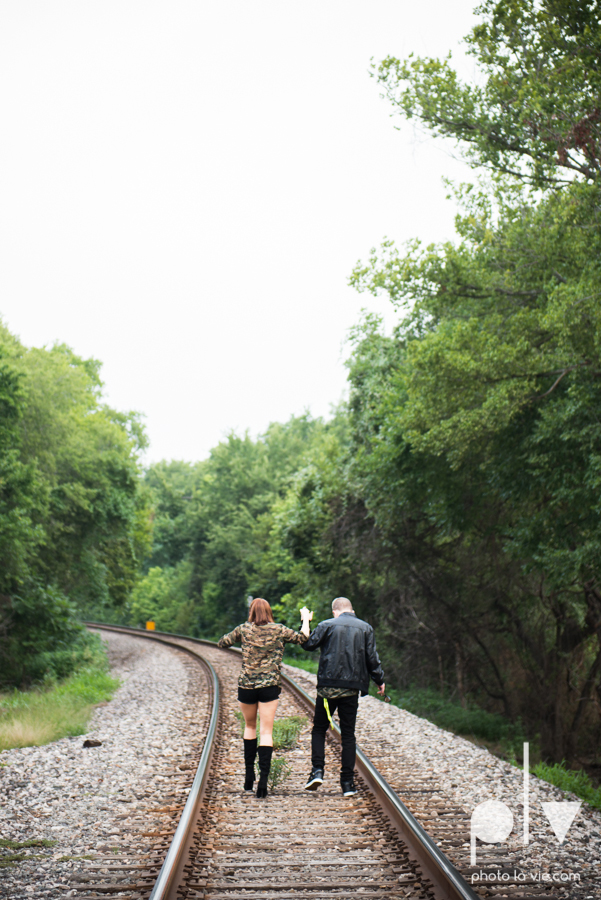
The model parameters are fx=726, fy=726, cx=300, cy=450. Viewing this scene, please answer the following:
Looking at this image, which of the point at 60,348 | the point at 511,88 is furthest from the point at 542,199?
the point at 60,348

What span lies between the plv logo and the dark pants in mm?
1185

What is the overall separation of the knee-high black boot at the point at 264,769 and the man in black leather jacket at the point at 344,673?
0.40 metres

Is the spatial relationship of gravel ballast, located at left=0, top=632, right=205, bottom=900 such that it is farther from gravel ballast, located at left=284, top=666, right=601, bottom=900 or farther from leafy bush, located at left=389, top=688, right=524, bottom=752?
leafy bush, located at left=389, top=688, right=524, bottom=752

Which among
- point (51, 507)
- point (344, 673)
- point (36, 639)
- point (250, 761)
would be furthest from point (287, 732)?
point (51, 507)

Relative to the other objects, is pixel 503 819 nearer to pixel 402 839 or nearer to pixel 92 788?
pixel 402 839

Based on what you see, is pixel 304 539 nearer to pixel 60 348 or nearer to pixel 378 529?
pixel 378 529

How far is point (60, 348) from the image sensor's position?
40.4 m

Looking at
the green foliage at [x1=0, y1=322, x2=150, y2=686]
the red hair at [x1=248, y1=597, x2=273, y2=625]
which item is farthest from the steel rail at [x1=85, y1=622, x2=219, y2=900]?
the green foliage at [x1=0, y1=322, x2=150, y2=686]

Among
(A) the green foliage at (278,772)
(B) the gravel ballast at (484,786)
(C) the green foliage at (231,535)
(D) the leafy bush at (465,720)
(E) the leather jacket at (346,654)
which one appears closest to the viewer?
(B) the gravel ballast at (484,786)

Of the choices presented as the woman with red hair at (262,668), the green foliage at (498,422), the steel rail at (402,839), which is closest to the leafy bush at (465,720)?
the green foliage at (498,422)

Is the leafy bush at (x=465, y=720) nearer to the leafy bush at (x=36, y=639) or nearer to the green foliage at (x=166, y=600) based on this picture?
the leafy bush at (x=36, y=639)

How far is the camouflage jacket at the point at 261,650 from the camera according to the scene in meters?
6.78

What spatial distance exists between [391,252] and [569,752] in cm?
1178

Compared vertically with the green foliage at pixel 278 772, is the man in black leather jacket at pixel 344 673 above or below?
above
